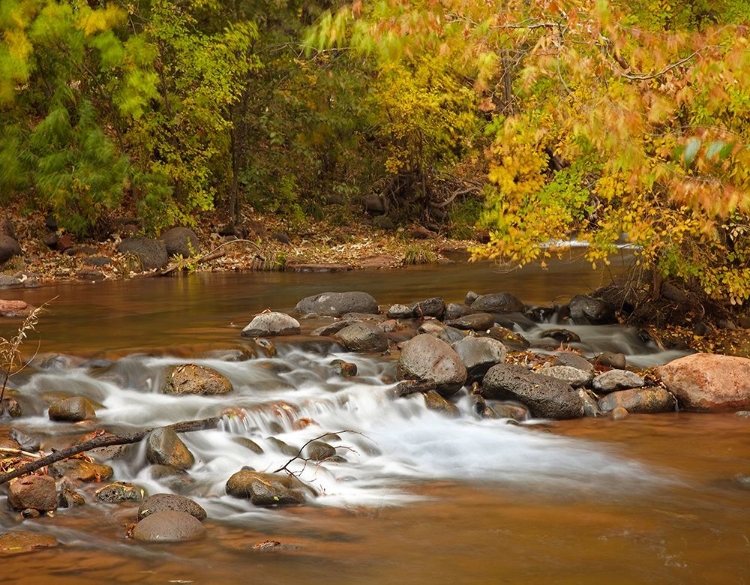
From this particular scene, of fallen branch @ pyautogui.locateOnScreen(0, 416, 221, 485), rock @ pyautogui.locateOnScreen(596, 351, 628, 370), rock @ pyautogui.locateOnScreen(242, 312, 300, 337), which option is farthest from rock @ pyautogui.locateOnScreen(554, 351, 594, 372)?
fallen branch @ pyautogui.locateOnScreen(0, 416, 221, 485)

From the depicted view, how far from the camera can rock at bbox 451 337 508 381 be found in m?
10.9

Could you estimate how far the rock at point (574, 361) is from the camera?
1116cm

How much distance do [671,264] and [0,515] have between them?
28.8 feet

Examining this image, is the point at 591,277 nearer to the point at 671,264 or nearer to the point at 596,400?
the point at 671,264

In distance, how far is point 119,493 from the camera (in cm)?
713

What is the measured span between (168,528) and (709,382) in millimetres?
6559

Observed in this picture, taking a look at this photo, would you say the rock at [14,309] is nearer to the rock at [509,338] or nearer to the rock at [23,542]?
the rock at [509,338]

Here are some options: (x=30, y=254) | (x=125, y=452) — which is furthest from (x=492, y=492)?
(x=30, y=254)

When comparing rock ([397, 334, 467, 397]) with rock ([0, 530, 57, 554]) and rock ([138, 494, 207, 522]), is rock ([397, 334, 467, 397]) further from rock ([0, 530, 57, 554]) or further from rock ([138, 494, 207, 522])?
rock ([0, 530, 57, 554])

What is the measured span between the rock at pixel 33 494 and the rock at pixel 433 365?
4705mm

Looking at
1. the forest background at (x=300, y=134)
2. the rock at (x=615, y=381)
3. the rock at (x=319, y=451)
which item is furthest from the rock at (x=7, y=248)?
the rock at (x=615, y=381)

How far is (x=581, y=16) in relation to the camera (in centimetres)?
587

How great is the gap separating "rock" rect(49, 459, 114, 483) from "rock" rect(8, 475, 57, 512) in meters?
0.49

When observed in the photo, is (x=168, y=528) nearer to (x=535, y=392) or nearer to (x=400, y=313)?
(x=535, y=392)
